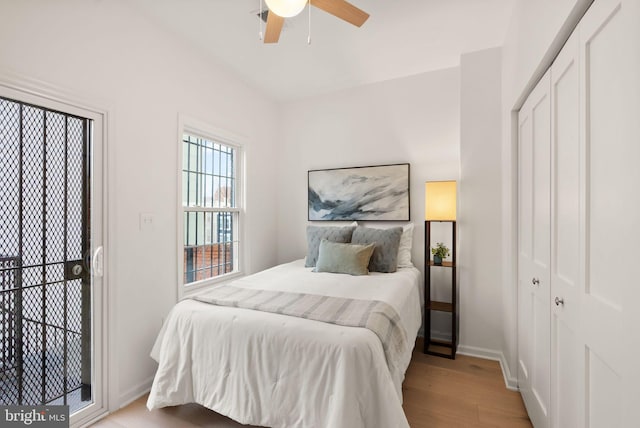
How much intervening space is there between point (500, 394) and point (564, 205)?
1.60 metres

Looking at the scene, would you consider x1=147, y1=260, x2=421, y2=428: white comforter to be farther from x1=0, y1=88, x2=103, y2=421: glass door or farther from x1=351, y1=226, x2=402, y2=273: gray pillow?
x1=351, y1=226, x2=402, y2=273: gray pillow

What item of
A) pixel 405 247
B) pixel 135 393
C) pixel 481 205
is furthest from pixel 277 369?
pixel 481 205

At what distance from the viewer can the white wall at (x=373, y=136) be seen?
3037 millimetres

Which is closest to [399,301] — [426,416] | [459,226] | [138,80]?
[426,416]

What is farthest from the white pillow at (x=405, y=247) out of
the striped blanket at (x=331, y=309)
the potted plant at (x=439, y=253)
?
the striped blanket at (x=331, y=309)

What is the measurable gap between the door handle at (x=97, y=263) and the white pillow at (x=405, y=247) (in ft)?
8.07

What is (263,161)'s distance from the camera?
361cm

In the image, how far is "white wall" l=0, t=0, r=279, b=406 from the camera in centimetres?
163

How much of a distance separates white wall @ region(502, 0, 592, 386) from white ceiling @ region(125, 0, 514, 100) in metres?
0.33

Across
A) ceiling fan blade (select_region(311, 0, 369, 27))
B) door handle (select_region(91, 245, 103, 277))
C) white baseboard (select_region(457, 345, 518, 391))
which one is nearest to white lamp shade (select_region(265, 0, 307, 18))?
ceiling fan blade (select_region(311, 0, 369, 27))

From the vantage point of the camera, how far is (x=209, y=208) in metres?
2.90

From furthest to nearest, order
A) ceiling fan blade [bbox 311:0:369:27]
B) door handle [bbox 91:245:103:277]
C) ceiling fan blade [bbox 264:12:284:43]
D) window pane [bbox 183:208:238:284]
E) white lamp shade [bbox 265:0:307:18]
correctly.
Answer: window pane [bbox 183:208:238:284] → door handle [bbox 91:245:103:277] → ceiling fan blade [bbox 264:12:284:43] → ceiling fan blade [bbox 311:0:369:27] → white lamp shade [bbox 265:0:307:18]

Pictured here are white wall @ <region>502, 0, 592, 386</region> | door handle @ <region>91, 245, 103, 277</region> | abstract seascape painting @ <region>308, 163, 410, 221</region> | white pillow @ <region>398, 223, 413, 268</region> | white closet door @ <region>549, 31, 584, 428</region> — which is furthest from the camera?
abstract seascape painting @ <region>308, 163, 410, 221</region>

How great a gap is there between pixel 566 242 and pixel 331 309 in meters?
1.21
